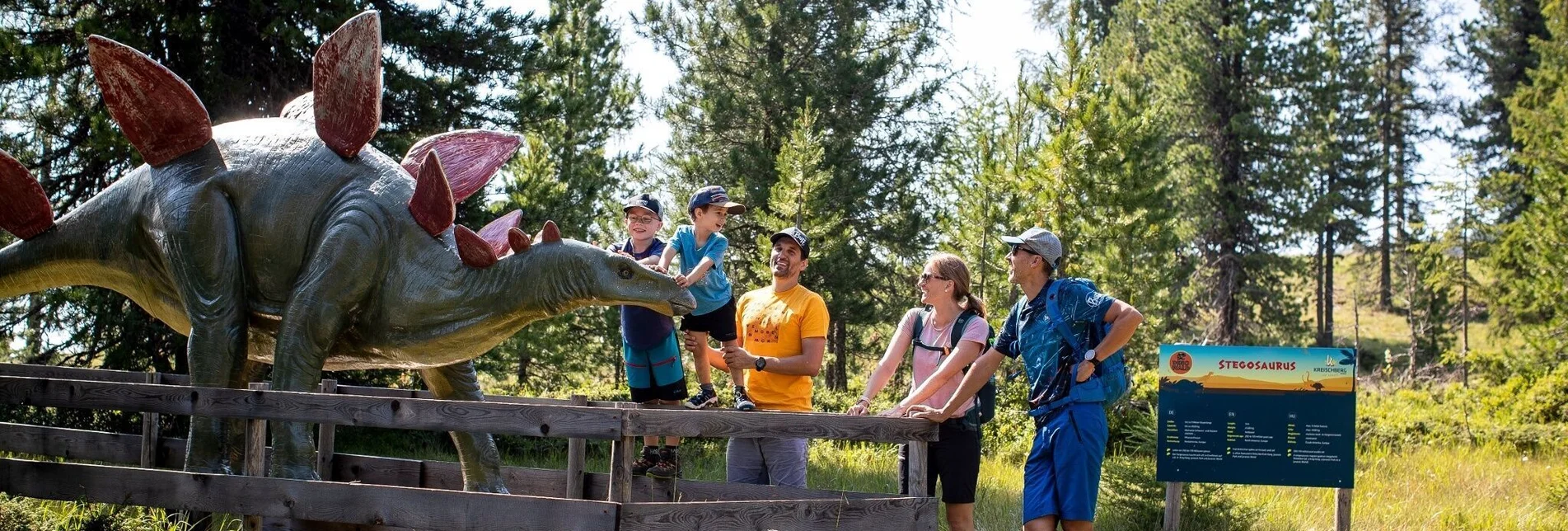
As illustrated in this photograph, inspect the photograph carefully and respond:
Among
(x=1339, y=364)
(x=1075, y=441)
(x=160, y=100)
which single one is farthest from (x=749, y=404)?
(x=1339, y=364)

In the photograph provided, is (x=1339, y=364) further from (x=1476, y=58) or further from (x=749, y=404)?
(x=1476, y=58)

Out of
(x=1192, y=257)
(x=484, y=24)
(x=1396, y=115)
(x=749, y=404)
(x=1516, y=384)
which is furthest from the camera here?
(x=1396, y=115)

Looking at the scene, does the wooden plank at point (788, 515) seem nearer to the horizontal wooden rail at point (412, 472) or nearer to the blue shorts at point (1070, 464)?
the horizontal wooden rail at point (412, 472)

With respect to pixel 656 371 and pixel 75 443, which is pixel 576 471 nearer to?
pixel 656 371

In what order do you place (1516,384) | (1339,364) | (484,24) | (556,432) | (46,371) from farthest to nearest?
(1516,384)
(484,24)
(46,371)
(1339,364)
(556,432)

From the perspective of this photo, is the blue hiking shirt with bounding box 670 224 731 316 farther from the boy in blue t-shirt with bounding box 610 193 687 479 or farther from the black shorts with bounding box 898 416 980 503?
the black shorts with bounding box 898 416 980 503

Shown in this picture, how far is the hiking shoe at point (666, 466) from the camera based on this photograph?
611 centimetres

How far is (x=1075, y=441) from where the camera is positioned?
5.00 meters

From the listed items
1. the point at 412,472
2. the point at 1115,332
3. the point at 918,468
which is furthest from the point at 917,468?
the point at 412,472

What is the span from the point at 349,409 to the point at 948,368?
8.19 ft

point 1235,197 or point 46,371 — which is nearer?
point 46,371

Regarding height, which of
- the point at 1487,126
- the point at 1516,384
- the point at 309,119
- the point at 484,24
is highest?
the point at 1487,126

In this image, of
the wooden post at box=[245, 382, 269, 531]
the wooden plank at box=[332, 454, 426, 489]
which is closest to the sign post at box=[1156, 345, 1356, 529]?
the wooden plank at box=[332, 454, 426, 489]

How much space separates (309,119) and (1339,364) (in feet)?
18.8
